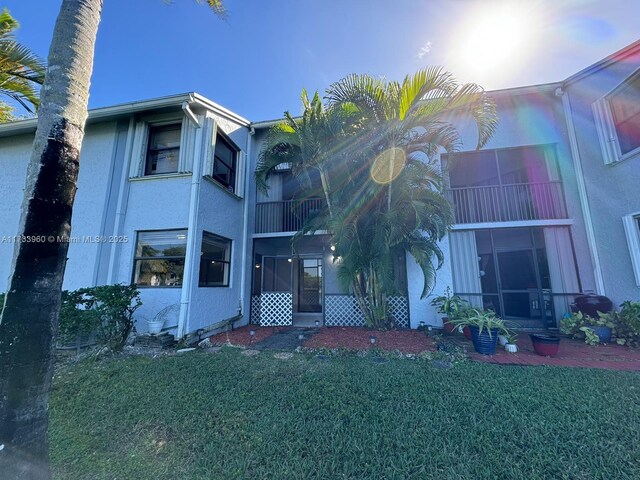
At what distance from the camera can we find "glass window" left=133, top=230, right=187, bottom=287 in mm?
7137

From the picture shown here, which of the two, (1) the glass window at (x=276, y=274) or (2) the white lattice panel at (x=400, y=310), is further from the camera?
(1) the glass window at (x=276, y=274)

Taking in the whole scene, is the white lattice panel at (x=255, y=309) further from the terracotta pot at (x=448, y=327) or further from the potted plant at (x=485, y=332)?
the potted plant at (x=485, y=332)

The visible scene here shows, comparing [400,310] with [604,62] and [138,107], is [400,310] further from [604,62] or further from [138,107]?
[138,107]

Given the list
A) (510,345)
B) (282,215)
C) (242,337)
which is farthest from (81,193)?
(510,345)

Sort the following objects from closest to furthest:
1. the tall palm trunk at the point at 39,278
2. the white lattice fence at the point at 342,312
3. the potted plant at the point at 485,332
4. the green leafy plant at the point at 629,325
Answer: the tall palm trunk at the point at 39,278, the potted plant at the point at 485,332, the green leafy plant at the point at 629,325, the white lattice fence at the point at 342,312

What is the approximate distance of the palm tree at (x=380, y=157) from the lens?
6.22 meters

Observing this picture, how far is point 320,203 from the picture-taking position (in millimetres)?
10305

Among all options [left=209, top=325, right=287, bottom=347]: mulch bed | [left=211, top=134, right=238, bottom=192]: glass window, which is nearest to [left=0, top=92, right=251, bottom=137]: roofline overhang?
[left=211, top=134, right=238, bottom=192]: glass window

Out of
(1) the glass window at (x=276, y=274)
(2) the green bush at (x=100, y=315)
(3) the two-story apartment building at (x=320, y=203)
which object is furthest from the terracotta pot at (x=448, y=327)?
(2) the green bush at (x=100, y=315)

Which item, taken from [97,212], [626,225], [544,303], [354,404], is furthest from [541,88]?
[97,212]

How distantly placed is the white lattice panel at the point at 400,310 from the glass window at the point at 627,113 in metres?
7.14

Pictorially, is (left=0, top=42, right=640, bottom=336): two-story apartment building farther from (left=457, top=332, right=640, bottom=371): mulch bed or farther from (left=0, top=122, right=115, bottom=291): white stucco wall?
(left=457, top=332, right=640, bottom=371): mulch bed

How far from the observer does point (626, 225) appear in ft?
22.2

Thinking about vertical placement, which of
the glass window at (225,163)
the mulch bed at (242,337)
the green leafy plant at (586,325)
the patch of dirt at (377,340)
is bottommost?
the mulch bed at (242,337)
